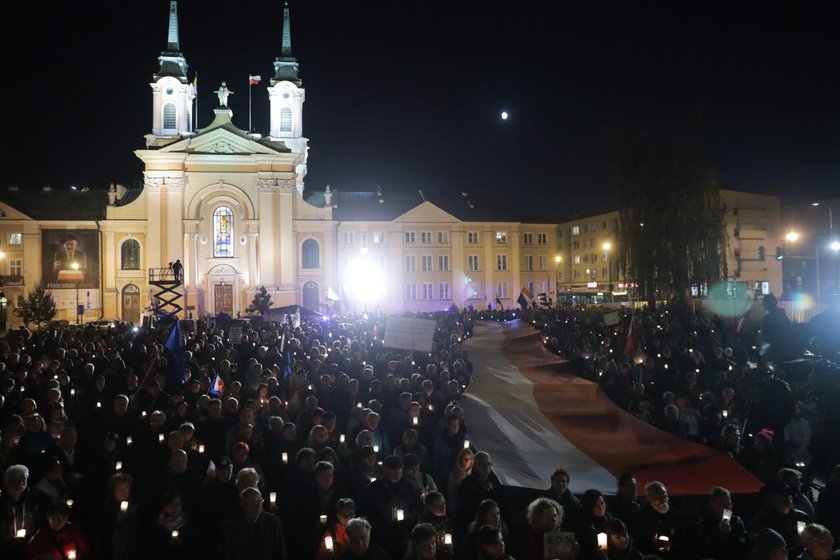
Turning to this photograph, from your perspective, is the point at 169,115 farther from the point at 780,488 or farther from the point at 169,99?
the point at 780,488

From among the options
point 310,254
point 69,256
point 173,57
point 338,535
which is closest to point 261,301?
point 310,254

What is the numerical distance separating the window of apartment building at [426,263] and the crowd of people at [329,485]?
161ft

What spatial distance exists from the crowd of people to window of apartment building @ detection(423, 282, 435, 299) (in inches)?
1913

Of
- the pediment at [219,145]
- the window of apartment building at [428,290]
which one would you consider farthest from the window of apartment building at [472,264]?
the pediment at [219,145]

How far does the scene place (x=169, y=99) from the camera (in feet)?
193

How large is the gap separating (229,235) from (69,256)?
13073 mm

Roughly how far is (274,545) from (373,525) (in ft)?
4.27

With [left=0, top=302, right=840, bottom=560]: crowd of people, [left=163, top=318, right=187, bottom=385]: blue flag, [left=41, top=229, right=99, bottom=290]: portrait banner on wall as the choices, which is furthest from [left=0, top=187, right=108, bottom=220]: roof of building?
[left=0, top=302, right=840, bottom=560]: crowd of people

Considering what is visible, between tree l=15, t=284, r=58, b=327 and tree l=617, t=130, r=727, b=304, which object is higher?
tree l=617, t=130, r=727, b=304

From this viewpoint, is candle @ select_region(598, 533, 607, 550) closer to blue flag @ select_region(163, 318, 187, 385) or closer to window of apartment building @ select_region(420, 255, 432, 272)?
blue flag @ select_region(163, 318, 187, 385)

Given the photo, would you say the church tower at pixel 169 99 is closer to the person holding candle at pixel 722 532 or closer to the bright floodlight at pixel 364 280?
the bright floodlight at pixel 364 280

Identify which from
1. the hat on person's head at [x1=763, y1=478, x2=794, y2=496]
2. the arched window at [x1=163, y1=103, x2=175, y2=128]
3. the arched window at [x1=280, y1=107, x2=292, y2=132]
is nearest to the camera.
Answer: the hat on person's head at [x1=763, y1=478, x2=794, y2=496]

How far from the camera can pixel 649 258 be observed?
3469 cm

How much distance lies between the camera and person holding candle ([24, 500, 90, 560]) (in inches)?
238
